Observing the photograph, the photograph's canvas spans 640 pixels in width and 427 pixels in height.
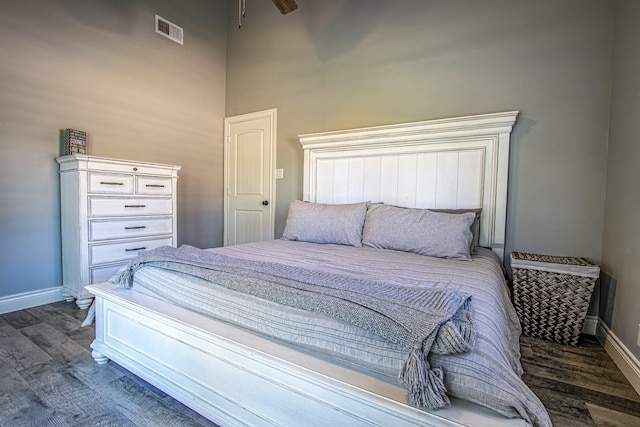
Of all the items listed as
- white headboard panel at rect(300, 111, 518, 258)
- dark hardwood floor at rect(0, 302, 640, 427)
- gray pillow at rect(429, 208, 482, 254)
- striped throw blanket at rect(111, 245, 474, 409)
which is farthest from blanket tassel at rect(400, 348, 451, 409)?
white headboard panel at rect(300, 111, 518, 258)

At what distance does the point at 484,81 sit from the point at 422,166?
32.5 inches

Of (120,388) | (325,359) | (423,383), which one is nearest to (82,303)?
(120,388)

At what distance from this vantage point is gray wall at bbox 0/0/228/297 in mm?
2373

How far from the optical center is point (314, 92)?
3.31 m

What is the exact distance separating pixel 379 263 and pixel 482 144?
144cm

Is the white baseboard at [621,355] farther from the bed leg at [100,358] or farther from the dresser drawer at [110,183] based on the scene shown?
the dresser drawer at [110,183]

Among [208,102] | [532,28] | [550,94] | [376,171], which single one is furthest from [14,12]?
[550,94]

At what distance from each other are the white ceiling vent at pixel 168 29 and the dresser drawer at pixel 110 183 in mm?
1779

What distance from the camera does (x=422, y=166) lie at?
8.66ft

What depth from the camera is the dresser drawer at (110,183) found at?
8.00 ft

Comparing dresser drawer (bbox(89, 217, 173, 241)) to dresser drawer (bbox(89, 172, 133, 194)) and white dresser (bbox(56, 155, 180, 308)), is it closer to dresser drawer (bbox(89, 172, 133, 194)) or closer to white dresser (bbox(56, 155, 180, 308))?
white dresser (bbox(56, 155, 180, 308))

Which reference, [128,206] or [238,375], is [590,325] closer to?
[238,375]

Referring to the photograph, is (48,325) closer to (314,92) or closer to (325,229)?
(325,229)

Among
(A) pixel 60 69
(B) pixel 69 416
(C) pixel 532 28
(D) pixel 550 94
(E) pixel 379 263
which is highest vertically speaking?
(C) pixel 532 28
